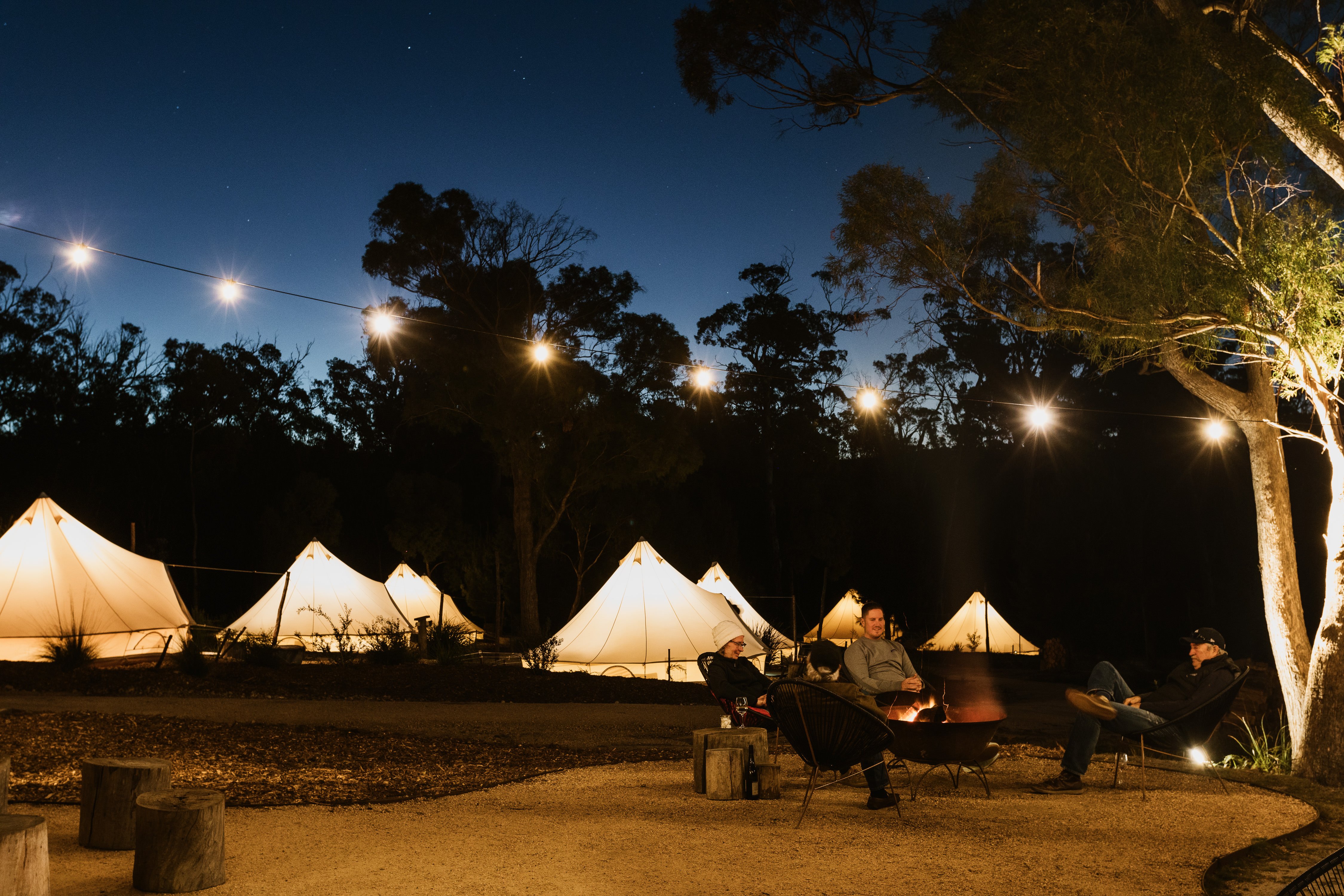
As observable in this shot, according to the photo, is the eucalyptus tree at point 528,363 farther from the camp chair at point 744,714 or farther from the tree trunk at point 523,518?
the camp chair at point 744,714

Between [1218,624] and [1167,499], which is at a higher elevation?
[1167,499]

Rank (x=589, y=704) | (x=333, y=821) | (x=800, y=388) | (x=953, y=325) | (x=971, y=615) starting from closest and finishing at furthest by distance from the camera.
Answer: (x=333, y=821)
(x=589, y=704)
(x=971, y=615)
(x=953, y=325)
(x=800, y=388)

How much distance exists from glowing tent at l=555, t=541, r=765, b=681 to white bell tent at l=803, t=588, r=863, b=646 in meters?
9.15

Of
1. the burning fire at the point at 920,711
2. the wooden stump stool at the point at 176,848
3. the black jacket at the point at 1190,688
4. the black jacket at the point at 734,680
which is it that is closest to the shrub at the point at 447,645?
the black jacket at the point at 734,680

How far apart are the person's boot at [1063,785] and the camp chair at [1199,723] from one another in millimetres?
310

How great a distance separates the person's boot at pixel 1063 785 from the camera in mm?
4762

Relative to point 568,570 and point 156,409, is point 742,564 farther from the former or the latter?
point 156,409

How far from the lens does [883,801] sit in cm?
430

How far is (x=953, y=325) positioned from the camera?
24391mm

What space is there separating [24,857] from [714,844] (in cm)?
220

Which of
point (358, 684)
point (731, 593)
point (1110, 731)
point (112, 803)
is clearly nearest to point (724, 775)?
point (1110, 731)

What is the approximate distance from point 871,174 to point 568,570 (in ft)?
61.4

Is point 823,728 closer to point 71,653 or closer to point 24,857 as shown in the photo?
point 24,857

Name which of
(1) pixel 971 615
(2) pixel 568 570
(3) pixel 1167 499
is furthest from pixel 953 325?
(2) pixel 568 570
